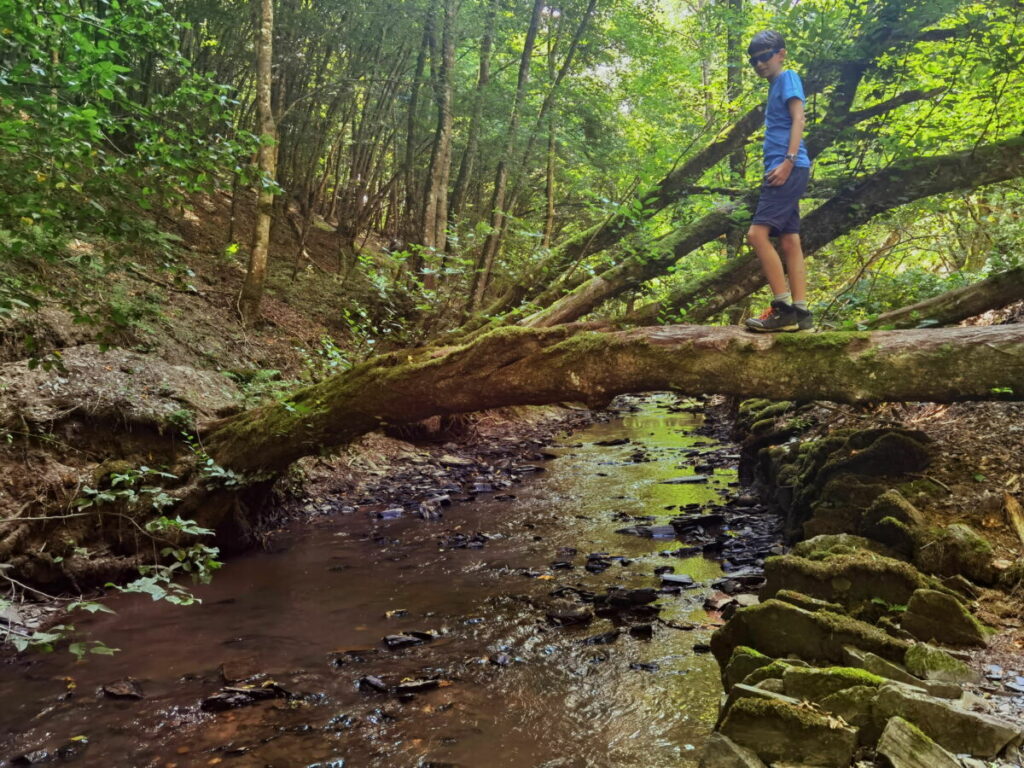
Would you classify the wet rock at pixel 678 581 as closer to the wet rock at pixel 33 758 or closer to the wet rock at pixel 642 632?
the wet rock at pixel 642 632

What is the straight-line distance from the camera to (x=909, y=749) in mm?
2818

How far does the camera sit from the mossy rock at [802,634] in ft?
12.8

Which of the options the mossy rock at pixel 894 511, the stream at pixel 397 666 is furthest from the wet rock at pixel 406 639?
the mossy rock at pixel 894 511

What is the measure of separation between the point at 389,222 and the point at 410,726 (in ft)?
67.5

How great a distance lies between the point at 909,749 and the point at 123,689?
4806mm

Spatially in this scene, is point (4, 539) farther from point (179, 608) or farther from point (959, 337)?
point (959, 337)

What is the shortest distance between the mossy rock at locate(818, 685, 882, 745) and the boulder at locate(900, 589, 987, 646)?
127 cm

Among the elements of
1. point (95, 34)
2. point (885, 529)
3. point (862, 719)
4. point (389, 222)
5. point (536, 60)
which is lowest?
point (862, 719)

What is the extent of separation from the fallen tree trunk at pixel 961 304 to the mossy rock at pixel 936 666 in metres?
3.90

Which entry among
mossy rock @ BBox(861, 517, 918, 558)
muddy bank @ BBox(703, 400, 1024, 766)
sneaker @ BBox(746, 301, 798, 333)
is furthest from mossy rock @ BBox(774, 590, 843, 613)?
sneaker @ BBox(746, 301, 798, 333)

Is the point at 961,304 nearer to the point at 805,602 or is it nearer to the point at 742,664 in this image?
the point at 805,602

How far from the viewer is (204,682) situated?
4.53m

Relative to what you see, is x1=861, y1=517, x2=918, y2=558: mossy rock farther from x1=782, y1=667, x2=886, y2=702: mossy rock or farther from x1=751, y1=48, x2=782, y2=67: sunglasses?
x1=751, y1=48, x2=782, y2=67: sunglasses

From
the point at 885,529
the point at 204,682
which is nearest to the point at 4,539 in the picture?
the point at 204,682
